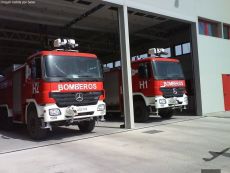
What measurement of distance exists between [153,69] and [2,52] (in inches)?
527

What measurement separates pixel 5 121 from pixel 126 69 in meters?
5.51

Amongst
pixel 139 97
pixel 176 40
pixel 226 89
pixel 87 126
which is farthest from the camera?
pixel 176 40

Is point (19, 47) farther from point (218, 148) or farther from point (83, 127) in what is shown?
point (218, 148)

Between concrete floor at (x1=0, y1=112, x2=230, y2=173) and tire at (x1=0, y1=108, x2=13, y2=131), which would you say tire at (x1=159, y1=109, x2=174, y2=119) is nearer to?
concrete floor at (x1=0, y1=112, x2=230, y2=173)

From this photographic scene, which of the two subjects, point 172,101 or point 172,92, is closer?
point 172,101

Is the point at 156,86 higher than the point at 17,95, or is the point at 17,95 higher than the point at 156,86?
the point at 156,86

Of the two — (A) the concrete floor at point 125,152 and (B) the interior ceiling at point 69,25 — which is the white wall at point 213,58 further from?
(A) the concrete floor at point 125,152

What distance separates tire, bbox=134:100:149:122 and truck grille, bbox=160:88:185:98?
1029 mm

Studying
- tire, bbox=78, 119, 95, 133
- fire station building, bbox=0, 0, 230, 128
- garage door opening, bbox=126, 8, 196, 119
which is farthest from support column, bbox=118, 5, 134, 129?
garage door opening, bbox=126, 8, 196, 119

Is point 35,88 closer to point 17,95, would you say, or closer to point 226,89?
point 17,95

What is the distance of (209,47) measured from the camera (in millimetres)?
15742

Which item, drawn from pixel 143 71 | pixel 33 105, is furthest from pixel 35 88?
pixel 143 71

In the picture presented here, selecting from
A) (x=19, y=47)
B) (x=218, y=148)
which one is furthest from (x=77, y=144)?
(x=19, y=47)

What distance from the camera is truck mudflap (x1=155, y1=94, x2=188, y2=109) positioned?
12.4 meters
